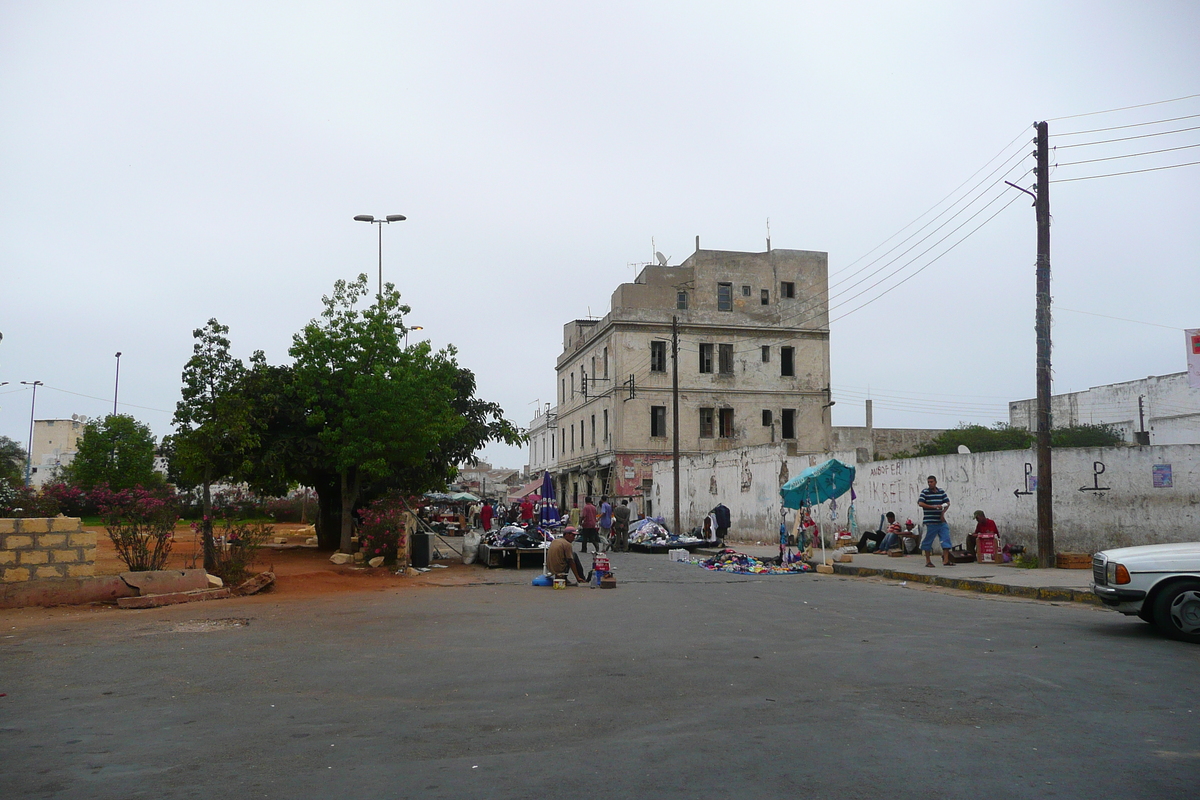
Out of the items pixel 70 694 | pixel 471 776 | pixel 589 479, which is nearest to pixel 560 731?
pixel 471 776

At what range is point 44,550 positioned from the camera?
14250 millimetres

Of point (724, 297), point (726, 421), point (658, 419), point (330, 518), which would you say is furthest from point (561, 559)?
point (724, 297)

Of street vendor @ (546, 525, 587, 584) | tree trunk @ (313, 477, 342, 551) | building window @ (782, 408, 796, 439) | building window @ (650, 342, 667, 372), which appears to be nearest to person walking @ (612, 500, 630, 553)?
tree trunk @ (313, 477, 342, 551)

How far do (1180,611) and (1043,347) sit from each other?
32.4 feet

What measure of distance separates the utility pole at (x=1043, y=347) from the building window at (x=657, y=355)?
1384 inches

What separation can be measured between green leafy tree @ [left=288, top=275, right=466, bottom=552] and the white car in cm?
1674

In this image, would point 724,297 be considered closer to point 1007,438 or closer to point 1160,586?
point 1007,438

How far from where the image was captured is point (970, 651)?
8.88 m

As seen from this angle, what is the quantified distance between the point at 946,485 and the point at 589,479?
116ft

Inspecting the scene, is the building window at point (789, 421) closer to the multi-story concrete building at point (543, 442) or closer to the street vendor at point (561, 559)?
the multi-story concrete building at point (543, 442)

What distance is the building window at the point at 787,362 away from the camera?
5475 centimetres

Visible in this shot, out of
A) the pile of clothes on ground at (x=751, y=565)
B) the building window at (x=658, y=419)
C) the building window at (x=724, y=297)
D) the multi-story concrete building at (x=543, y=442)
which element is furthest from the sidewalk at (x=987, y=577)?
the multi-story concrete building at (x=543, y=442)

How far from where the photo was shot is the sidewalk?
14.5 metres

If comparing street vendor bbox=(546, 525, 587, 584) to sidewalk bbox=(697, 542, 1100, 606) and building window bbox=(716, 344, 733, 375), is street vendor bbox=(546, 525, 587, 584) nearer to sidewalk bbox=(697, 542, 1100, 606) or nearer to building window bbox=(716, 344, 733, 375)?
sidewalk bbox=(697, 542, 1100, 606)
